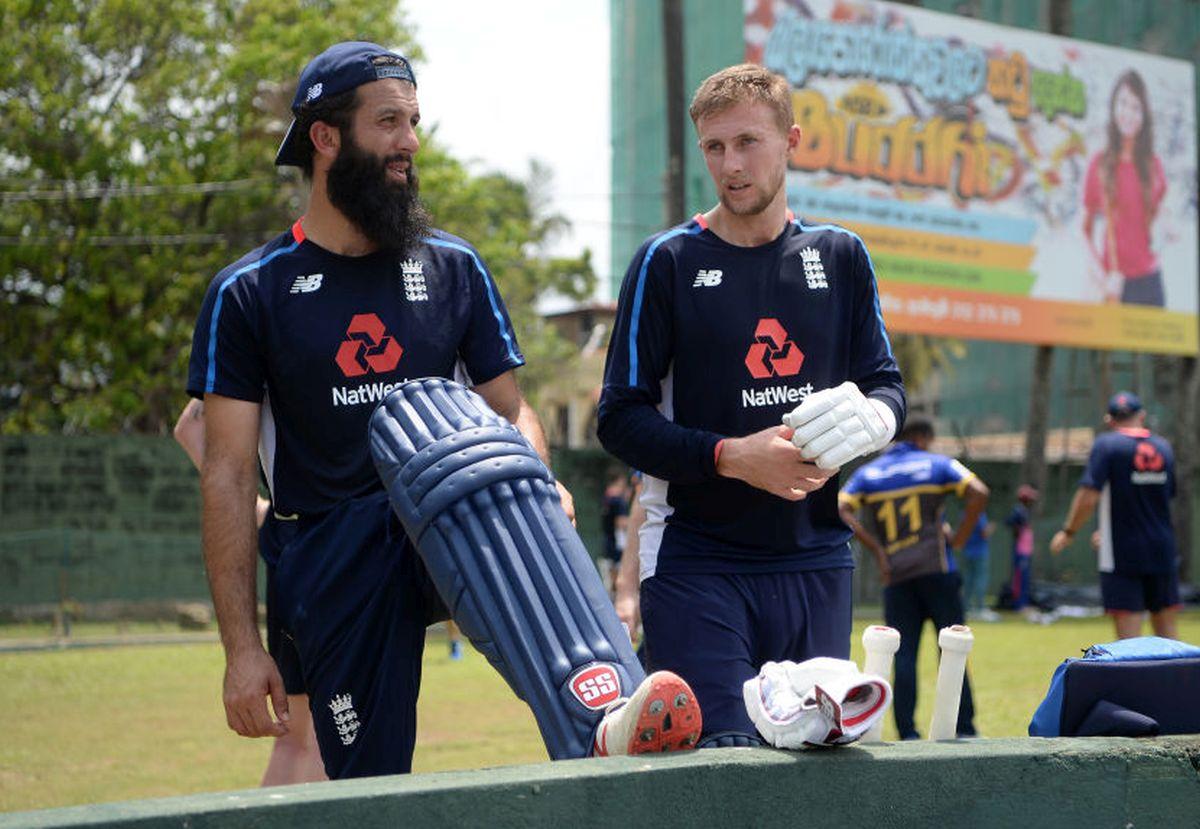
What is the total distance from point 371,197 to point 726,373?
106 cm

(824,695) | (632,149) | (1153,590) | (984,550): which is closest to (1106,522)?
(1153,590)

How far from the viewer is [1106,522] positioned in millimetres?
12039

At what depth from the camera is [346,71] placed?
4145mm

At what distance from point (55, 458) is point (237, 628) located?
19006mm

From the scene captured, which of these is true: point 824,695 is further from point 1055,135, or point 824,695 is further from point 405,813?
point 1055,135

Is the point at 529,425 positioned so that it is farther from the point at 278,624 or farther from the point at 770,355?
the point at 278,624

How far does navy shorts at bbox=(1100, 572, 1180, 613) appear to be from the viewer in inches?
468

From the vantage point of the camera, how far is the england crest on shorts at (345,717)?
391 cm

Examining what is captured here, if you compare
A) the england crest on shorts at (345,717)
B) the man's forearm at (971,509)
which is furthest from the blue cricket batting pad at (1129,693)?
the man's forearm at (971,509)

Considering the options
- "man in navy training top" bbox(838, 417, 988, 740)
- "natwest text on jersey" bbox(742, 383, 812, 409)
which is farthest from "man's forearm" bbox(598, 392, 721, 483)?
"man in navy training top" bbox(838, 417, 988, 740)

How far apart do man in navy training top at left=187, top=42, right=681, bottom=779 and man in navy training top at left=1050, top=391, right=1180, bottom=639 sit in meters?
8.62

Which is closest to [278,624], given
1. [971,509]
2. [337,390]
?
[337,390]

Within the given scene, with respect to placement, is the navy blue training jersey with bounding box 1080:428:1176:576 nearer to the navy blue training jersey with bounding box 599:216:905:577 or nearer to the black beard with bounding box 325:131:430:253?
the navy blue training jersey with bounding box 599:216:905:577

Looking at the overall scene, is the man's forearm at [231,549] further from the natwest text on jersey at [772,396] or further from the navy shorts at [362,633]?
the natwest text on jersey at [772,396]
